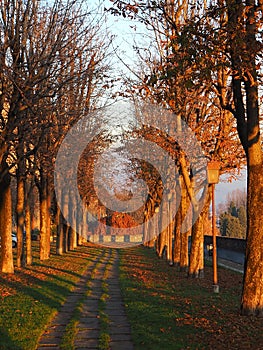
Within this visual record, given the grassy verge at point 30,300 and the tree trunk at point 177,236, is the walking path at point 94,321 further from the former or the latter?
the tree trunk at point 177,236

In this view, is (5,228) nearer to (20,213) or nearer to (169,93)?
(20,213)

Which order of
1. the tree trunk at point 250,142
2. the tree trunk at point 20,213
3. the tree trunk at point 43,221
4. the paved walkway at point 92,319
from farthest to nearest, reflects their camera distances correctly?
the tree trunk at point 43,221
the tree trunk at point 20,213
the tree trunk at point 250,142
the paved walkway at point 92,319

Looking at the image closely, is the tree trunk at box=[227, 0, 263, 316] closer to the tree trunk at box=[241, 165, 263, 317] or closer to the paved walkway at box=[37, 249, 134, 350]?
the tree trunk at box=[241, 165, 263, 317]

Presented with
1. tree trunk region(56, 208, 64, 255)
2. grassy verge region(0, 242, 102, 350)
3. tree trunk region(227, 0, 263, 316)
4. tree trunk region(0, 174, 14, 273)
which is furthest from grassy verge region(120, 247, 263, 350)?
tree trunk region(56, 208, 64, 255)

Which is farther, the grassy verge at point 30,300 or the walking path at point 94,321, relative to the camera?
the grassy verge at point 30,300

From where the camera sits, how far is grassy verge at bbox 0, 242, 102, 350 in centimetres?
973

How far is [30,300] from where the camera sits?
14.5m

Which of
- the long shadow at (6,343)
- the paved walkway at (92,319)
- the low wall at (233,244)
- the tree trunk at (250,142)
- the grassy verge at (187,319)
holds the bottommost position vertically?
the paved walkway at (92,319)

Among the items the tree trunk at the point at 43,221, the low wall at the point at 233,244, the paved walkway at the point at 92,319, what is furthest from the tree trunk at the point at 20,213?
the low wall at the point at 233,244

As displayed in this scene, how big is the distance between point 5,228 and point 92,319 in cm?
1006

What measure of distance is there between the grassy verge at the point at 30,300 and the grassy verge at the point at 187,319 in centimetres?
179

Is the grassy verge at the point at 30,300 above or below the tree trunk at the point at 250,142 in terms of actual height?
below

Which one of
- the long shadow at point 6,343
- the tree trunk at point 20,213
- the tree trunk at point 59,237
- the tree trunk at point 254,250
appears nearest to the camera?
the long shadow at point 6,343

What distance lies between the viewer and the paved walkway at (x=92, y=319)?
9.41 metres
